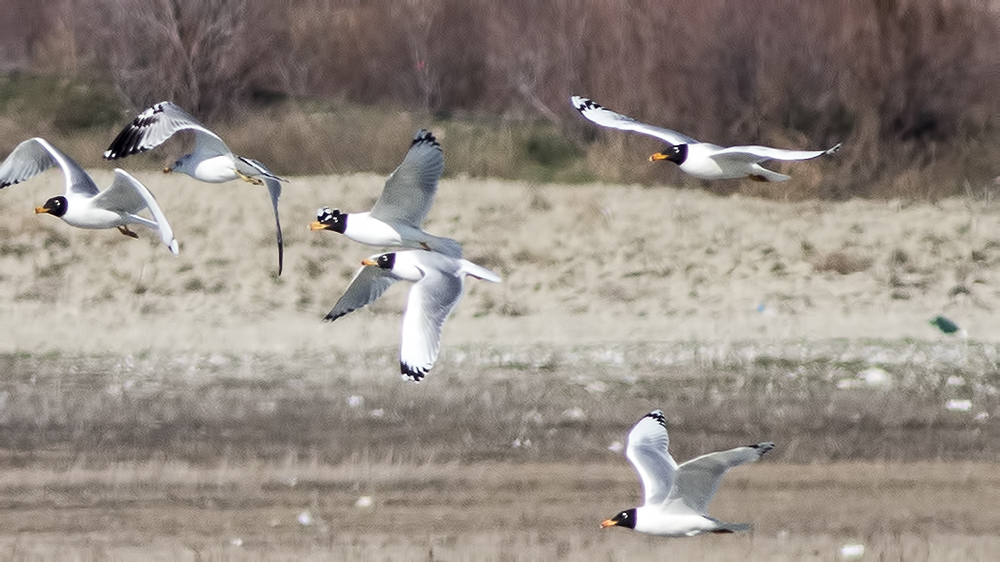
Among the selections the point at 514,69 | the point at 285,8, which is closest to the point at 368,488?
the point at 514,69

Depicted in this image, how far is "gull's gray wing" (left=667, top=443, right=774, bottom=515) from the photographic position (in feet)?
24.9

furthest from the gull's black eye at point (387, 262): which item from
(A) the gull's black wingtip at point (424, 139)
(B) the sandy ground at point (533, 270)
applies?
(B) the sandy ground at point (533, 270)

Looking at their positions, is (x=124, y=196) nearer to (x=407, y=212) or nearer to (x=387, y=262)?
(x=407, y=212)

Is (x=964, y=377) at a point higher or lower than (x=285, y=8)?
lower

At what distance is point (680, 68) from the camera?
20.3 metres

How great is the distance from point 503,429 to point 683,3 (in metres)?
10.1

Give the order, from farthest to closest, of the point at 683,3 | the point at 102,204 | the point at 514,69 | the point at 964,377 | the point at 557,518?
the point at 514,69 < the point at 683,3 < the point at 964,377 < the point at 102,204 < the point at 557,518

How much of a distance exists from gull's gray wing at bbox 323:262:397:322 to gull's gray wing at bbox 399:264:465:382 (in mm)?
792

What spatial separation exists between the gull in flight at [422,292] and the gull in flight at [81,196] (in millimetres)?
1346

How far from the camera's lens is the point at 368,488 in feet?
33.1

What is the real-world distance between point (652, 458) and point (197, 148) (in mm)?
3905

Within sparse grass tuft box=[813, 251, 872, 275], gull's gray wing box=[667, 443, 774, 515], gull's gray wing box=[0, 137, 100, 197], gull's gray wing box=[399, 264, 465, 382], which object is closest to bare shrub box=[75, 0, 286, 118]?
sparse grass tuft box=[813, 251, 872, 275]

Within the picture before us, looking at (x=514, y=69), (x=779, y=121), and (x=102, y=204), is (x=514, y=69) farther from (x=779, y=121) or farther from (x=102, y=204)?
(x=102, y=204)

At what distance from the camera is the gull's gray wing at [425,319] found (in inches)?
334
